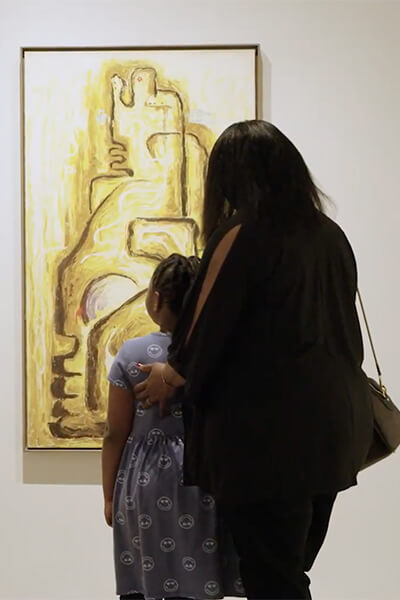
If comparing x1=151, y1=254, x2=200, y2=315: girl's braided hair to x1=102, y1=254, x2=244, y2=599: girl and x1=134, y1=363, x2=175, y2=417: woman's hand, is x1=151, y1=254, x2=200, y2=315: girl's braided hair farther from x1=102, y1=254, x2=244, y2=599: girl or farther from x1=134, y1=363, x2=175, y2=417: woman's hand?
x1=134, y1=363, x2=175, y2=417: woman's hand

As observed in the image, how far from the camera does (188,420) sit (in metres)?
1.79

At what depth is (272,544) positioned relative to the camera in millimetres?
1682

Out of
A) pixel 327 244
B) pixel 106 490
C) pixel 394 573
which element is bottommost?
pixel 394 573

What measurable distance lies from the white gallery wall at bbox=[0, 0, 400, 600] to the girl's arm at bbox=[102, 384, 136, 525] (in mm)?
868

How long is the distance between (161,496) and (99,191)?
1193 mm

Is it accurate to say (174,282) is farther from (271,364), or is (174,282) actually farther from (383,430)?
(383,430)

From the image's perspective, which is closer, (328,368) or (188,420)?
(328,368)

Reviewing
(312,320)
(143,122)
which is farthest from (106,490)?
(143,122)

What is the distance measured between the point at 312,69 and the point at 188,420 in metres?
1.43

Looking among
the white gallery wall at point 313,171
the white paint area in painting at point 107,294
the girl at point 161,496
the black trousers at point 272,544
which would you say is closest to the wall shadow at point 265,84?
the white gallery wall at point 313,171

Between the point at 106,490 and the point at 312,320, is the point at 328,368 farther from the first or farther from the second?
the point at 106,490

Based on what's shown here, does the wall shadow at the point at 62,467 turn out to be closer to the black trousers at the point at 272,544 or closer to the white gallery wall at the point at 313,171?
the white gallery wall at the point at 313,171

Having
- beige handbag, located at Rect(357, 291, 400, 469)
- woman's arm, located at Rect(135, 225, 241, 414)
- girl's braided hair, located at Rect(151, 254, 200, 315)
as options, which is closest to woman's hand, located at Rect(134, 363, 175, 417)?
woman's arm, located at Rect(135, 225, 241, 414)

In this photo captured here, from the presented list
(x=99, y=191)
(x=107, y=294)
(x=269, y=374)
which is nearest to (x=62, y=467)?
(x=107, y=294)
